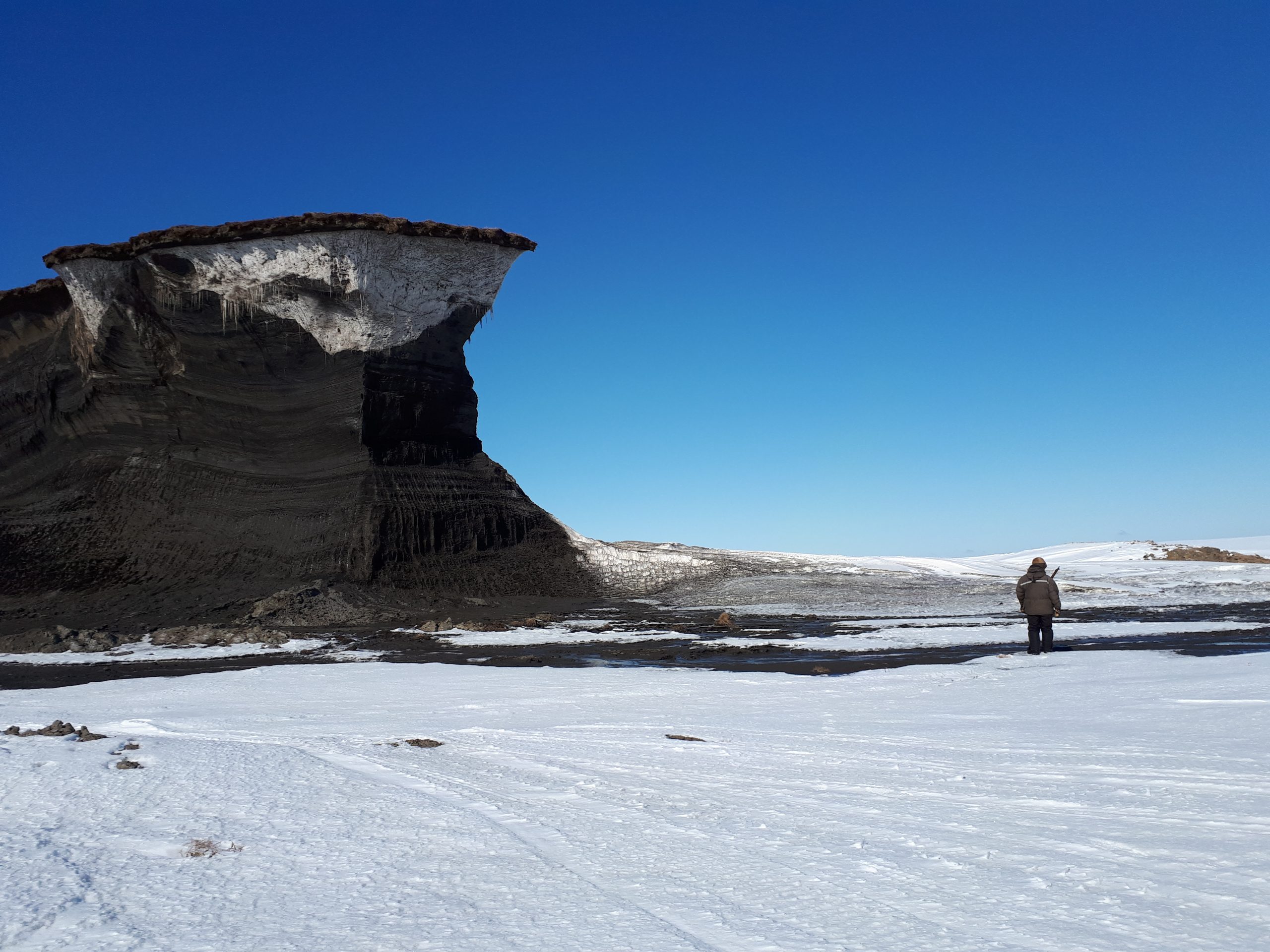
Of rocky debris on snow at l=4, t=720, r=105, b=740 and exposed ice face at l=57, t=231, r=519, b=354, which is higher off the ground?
exposed ice face at l=57, t=231, r=519, b=354

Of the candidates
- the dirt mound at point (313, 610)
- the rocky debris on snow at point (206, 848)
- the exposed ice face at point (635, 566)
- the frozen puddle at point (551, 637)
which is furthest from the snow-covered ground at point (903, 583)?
the rocky debris on snow at point (206, 848)

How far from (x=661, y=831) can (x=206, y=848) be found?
1.67 m

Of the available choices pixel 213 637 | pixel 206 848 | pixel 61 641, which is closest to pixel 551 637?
pixel 213 637

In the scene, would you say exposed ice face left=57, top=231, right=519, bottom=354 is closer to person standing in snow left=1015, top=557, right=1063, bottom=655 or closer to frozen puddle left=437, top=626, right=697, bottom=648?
frozen puddle left=437, top=626, right=697, bottom=648

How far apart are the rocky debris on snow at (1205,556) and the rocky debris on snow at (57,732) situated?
34729mm

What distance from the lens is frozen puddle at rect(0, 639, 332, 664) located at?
13961mm

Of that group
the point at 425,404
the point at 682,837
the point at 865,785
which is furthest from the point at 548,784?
the point at 425,404

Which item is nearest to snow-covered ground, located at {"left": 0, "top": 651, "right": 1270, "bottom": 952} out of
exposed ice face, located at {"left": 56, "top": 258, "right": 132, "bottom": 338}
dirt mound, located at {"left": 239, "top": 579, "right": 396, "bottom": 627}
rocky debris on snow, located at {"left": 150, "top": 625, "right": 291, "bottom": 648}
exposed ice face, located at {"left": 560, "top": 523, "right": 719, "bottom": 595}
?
rocky debris on snow, located at {"left": 150, "top": 625, "right": 291, "bottom": 648}

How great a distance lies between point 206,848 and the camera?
3.35 metres

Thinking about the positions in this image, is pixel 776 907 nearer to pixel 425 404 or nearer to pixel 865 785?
pixel 865 785

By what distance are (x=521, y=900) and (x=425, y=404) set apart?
23.1m

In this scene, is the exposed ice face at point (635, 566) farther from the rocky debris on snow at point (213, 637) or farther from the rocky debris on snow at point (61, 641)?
the rocky debris on snow at point (61, 641)

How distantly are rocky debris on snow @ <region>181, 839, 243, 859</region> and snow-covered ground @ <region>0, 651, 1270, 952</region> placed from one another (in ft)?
0.22

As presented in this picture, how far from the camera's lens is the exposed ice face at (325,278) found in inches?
927
